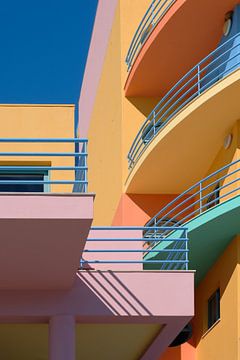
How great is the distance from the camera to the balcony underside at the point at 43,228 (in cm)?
1755

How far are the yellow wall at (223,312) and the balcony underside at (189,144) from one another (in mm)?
2322

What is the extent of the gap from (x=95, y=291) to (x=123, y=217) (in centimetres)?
728

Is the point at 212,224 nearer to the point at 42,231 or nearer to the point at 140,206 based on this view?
the point at 140,206

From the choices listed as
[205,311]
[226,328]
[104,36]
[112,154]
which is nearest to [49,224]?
[226,328]

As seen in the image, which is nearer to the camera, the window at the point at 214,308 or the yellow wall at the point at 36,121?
the window at the point at 214,308

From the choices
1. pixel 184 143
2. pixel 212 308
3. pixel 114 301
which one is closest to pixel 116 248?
pixel 114 301

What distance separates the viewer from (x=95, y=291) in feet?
65.4

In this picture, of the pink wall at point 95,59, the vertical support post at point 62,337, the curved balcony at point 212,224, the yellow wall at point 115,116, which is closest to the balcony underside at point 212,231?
the curved balcony at point 212,224

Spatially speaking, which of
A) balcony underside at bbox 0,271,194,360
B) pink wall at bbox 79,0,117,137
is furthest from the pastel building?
pink wall at bbox 79,0,117,137

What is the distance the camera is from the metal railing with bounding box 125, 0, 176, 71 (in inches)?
1067

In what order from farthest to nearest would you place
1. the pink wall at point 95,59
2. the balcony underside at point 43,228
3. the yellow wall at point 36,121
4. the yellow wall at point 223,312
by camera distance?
the yellow wall at point 36,121 → the pink wall at point 95,59 → the yellow wall at point 223,312 → the balcony underside at point 43,228

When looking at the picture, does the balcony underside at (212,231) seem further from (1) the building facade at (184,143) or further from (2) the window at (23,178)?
(2) the window at (23,178)

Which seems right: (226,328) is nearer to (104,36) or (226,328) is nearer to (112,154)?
(112,154)

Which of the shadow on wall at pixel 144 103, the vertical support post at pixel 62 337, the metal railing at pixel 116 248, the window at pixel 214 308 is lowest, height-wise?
the vertical support post at pixel 62 337
